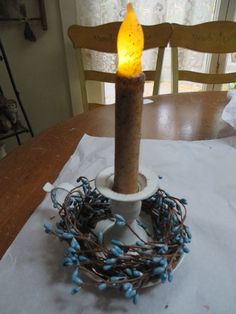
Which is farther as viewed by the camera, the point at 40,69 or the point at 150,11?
the point at 40,69

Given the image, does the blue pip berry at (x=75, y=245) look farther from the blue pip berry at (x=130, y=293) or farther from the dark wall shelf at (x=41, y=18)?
the dark wall shelf at (x=41, y=18)

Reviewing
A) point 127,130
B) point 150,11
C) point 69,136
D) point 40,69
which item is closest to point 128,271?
point 127,130

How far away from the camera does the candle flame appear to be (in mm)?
249

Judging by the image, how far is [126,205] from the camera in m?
0.32

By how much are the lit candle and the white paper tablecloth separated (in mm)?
146

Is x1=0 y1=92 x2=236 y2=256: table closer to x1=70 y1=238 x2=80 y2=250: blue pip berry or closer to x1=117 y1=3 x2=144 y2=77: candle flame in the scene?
x1=70 y1=238 x2=80 y2=250: blue pip berry

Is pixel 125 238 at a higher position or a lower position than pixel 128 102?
lower

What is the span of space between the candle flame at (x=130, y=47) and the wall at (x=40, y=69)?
4.77 ft

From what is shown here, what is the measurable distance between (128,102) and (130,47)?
0.05 meters

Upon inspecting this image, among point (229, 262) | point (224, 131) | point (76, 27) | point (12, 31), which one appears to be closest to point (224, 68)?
point (76, 27)

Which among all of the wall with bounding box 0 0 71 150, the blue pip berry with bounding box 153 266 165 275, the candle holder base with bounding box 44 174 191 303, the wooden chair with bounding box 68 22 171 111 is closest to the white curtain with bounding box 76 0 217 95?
the wall with bounding box 0 0 71 150

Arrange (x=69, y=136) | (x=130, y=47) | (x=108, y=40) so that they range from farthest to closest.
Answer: (x=108, y=40), (x=69, y=136), (x=130, y=47)

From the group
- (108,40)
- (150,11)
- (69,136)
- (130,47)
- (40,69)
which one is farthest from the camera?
(40,69)

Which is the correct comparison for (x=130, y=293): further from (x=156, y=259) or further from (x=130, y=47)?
(x=130, y=47)
